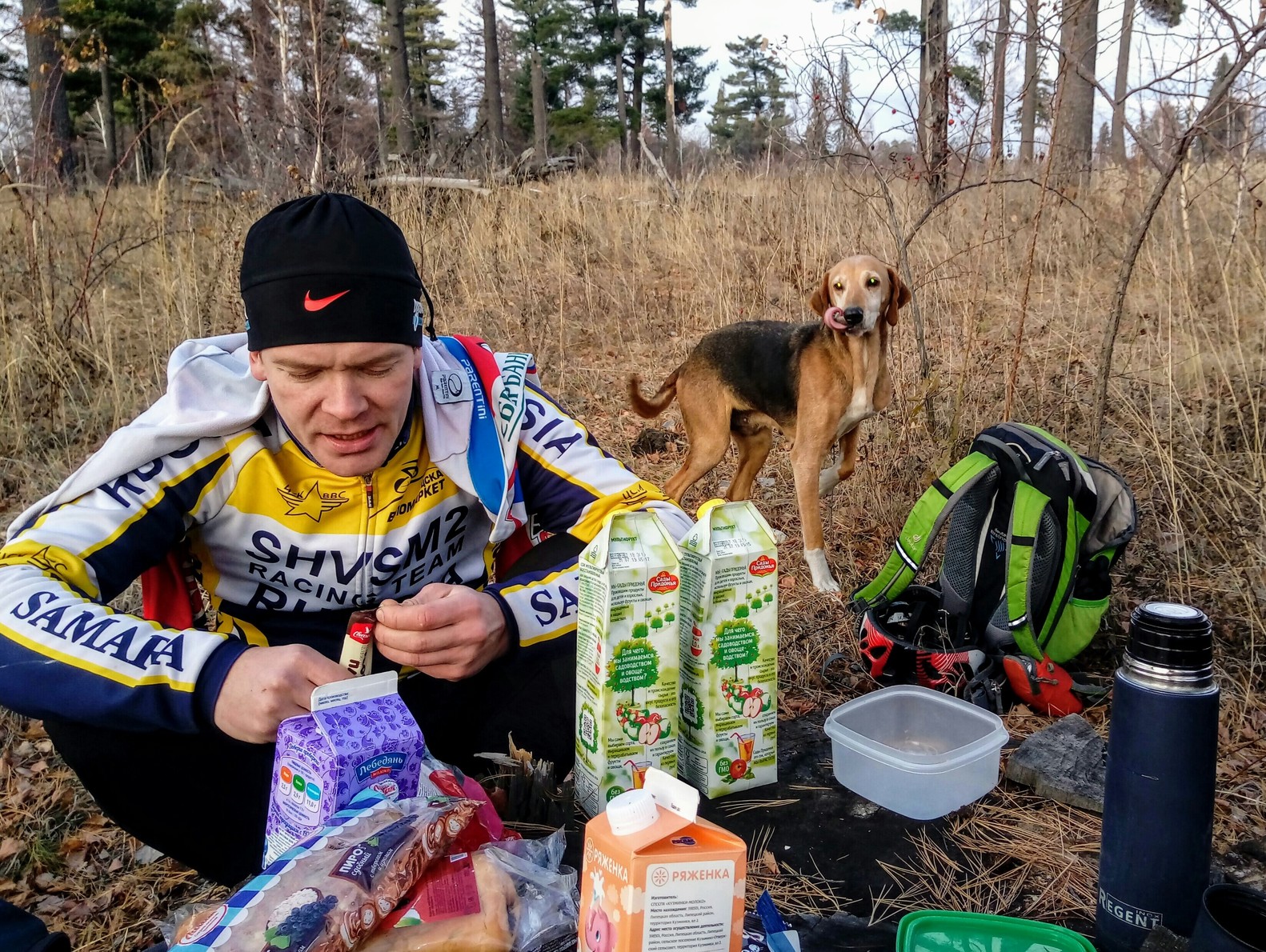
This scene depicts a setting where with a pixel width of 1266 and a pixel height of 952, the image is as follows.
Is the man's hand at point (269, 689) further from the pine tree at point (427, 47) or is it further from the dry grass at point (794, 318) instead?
the pine tree at point (427, 47)

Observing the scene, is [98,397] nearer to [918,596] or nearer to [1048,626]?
[918,596]

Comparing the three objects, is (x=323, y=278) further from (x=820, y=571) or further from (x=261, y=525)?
(x=820, y=571)

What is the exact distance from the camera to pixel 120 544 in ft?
5.62

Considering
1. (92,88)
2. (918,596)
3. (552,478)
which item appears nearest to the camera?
(552,478)

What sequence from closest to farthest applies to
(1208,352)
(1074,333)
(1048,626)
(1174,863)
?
1. (1174,863)
2. (1048,626)
3. (1208,352)
4. (1074,333)

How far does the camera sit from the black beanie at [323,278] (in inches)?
65.8

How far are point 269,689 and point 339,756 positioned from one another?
0.59 feet

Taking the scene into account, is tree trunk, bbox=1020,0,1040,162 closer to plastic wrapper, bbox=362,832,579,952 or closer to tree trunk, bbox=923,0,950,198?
tree trunk, bbox=923,0,950,198

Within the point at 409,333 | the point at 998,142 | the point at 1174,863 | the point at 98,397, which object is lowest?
the point at 1174,863

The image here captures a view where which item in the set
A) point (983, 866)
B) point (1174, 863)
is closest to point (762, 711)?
point (983, 866)

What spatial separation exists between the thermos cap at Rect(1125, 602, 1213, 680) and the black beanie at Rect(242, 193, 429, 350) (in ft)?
4.65

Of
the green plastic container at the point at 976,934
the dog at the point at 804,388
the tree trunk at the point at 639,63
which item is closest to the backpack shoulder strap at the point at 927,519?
the dog at the point at 804,388

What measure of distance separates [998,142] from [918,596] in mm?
2186

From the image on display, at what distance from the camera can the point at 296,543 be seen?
1.93 m
